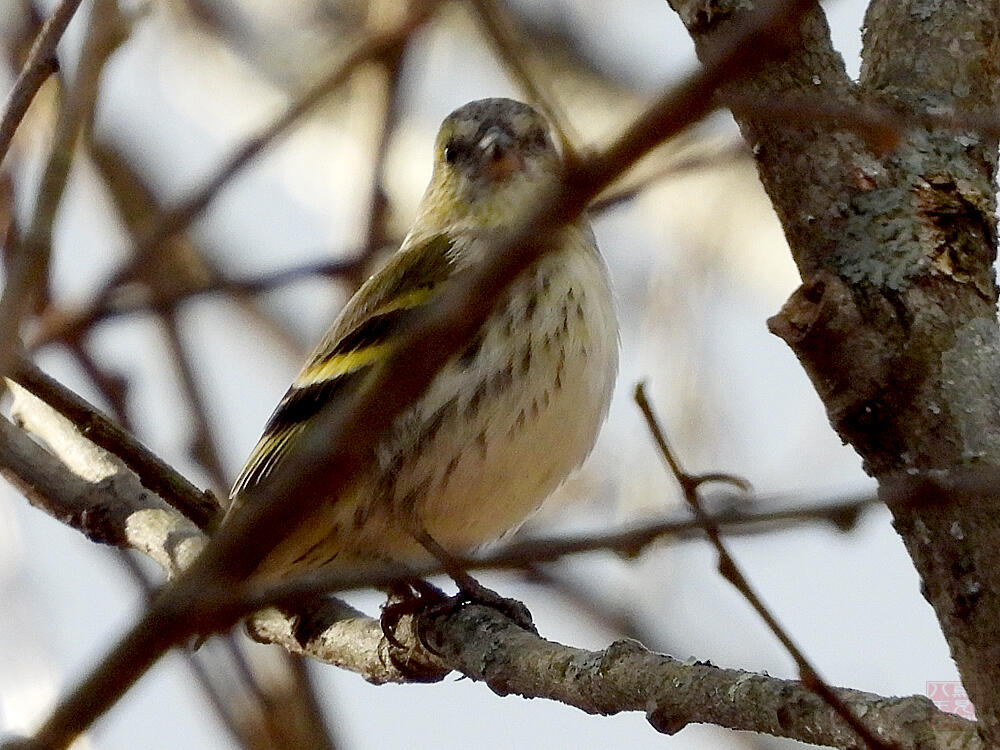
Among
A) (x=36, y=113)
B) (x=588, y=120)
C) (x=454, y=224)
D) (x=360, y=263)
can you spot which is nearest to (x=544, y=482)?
(x=360, y=263)

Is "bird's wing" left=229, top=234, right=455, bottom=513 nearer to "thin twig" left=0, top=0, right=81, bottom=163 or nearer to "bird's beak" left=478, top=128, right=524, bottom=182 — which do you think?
"bird's beak" left=478, top=128, right=524, bottom=182

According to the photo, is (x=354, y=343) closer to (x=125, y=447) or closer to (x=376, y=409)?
(x=125, y=447)

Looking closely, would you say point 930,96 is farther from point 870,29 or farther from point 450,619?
point 450,619

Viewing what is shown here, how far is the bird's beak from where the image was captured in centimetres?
424

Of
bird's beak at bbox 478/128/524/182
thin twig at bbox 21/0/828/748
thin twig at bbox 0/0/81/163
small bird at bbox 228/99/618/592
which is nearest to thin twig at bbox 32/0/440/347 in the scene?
thin twig at bbox 0/0/81/163

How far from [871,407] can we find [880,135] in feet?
2.28

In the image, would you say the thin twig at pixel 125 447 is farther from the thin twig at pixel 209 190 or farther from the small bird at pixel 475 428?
the small bird at pixel 475 428

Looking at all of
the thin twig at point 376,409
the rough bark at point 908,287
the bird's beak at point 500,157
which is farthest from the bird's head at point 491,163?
the thin twig at point 376,409

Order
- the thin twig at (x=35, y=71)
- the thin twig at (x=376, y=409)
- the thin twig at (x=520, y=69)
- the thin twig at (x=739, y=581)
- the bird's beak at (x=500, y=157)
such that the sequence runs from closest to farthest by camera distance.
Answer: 1. the thin twig at (x=376, y=409)
2. the thin twig at (x=520, y=69)
3. the thin twig at (x=739, y=581)
4. the thin twig at (x=35, y=71)
5. the bird's beak at (x=500, y=157)

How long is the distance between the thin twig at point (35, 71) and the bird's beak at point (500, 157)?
7.57 feet

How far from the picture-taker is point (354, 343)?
3.87 m

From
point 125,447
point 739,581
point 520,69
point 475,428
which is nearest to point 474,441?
point 475,428

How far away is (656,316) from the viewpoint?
205 inches

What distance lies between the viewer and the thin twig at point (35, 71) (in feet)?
6.54
